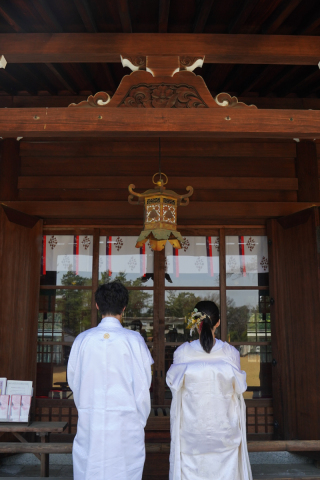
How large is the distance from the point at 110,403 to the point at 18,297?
2.33m

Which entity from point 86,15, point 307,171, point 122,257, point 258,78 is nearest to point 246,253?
point 307,171

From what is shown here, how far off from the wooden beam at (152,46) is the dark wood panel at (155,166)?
5.44 feet

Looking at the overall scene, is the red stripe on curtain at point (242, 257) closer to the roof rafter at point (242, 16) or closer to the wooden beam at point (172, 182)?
the wooden beam at point (172, 182)

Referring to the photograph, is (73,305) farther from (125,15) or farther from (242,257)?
(125,15)

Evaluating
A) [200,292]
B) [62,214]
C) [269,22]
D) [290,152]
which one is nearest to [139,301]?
[200,292]

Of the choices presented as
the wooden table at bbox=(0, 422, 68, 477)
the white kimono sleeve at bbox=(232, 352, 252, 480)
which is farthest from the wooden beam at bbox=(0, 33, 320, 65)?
the wooden table at bbox=(0, 422, 68, 477)

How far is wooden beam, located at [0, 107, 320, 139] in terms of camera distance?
2879mm

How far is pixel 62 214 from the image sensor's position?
459 cm

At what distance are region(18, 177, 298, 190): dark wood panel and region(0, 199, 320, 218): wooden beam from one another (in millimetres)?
185

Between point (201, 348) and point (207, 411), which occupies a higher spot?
point (201, 348)

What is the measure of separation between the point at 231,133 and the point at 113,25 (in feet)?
3.84

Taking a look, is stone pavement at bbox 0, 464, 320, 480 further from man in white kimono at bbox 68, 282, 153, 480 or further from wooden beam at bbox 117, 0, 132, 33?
wooden beam at bbox 117, 0, 132, 33

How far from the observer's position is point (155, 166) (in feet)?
15.4

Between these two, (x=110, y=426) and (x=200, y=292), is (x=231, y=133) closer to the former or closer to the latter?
(x=110, y=426)
